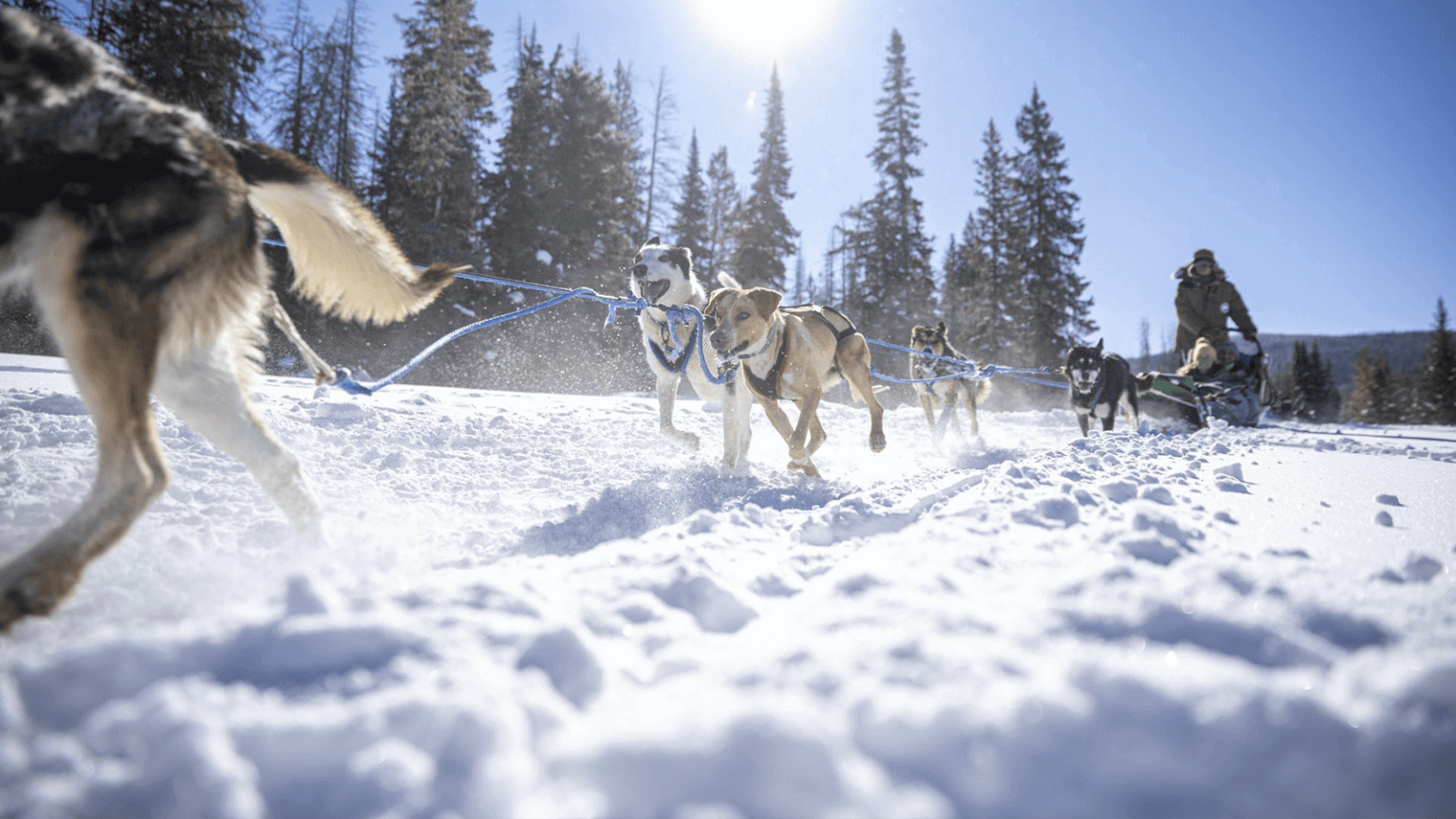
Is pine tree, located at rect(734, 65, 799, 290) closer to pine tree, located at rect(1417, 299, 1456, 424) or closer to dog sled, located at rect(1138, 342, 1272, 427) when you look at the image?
dog sled, located at rect(1138, 342, 1272, 427)

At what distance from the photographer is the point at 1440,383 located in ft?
114

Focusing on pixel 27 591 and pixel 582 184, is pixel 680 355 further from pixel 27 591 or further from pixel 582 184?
pixel 582 184

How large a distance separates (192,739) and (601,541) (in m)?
1.75

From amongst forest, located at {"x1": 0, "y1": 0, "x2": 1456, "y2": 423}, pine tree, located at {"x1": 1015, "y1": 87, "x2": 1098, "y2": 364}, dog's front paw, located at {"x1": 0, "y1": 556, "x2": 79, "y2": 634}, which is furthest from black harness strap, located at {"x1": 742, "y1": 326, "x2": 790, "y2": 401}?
pine tree, located at {"x1": 1015, "y1": 87, "x2": 1098, "y2": 364}

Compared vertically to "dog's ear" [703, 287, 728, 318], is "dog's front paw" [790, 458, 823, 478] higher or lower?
lower

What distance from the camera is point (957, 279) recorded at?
1214 inches

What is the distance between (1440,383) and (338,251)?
181 ft

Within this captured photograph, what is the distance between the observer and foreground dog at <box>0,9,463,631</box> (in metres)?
1.44

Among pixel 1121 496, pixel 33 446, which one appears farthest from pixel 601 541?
pixel 33 446

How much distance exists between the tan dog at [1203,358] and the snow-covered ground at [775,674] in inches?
277

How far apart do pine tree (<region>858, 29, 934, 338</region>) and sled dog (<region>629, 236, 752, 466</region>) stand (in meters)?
21.1

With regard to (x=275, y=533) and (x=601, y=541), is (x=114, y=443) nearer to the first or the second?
(x=275, y=533)

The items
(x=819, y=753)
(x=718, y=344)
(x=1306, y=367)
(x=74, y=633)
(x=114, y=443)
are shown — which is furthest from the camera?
(x=1306, y=367)

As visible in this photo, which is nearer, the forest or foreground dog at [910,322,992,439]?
foreground dog at [910,322,992,439]
